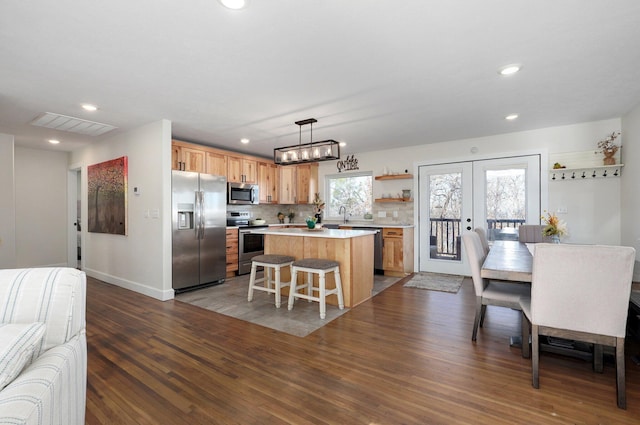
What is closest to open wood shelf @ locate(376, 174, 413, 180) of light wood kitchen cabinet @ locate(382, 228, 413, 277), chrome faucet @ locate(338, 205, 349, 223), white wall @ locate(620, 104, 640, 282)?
light wood kitchen cabinet @ locate(382, 228, 413, 277)

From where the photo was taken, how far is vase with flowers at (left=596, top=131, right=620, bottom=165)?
4.00m

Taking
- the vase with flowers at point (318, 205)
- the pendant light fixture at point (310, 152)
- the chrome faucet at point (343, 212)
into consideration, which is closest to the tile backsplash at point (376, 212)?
the chrome faucet at point (343, 212)

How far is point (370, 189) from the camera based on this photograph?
251 inches

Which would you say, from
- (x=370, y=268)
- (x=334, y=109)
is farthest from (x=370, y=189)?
(x=334, y=109)

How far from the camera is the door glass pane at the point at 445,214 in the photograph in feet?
17.5

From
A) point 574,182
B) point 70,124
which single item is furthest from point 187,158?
point 574,182

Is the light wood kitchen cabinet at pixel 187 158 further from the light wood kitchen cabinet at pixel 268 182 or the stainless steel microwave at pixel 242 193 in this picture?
the light wood kitchen cabinet at pixel 268 182

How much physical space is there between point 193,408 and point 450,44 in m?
3.01

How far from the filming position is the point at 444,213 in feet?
17.8

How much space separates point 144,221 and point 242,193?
75.5 inches

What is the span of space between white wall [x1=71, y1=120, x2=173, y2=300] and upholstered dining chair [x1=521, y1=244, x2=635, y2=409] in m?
4.10

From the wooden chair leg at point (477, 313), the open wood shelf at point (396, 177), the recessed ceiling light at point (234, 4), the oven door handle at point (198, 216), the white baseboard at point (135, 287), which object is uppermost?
the recessed ceiling light at point (234, 4)

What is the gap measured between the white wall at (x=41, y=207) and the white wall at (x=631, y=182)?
30.3 ft

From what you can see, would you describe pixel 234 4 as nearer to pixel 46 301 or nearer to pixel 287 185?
pixel 46 301
